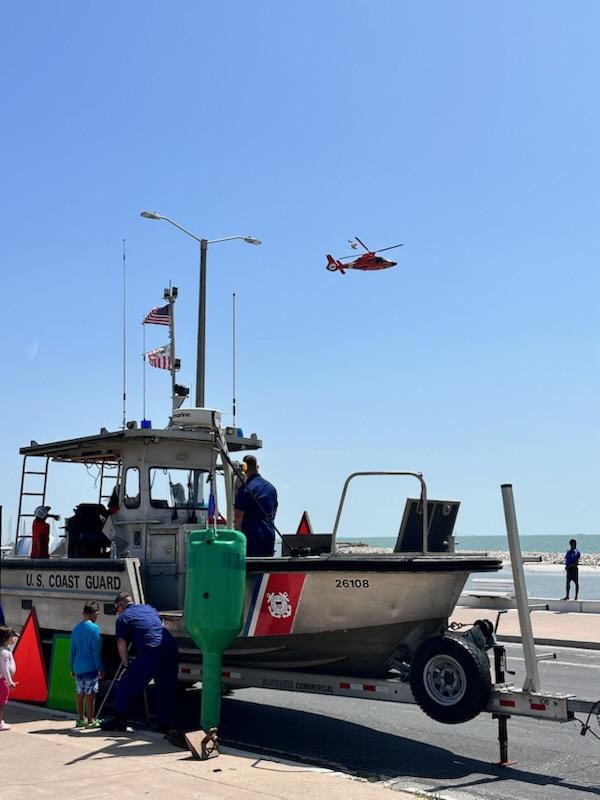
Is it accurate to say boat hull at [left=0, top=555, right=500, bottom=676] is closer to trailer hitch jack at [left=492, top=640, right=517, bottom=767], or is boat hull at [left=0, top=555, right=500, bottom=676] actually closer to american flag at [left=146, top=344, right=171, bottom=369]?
trailer hitch jack at [left=492, top=640, right=517, bottom=767]

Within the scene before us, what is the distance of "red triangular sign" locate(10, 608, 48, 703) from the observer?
34.6ft

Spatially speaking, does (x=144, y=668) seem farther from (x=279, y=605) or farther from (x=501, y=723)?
(x=501, y=723)

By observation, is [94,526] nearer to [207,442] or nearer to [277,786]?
[207,442]

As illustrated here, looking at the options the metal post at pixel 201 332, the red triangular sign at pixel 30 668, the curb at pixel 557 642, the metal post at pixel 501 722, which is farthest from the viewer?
the metal post at pixel 201 332

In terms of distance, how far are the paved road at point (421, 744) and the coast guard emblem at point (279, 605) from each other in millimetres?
1188

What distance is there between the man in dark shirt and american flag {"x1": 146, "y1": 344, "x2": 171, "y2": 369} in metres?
7.17

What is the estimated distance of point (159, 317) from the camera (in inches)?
697

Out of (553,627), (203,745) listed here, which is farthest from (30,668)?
(553,627)

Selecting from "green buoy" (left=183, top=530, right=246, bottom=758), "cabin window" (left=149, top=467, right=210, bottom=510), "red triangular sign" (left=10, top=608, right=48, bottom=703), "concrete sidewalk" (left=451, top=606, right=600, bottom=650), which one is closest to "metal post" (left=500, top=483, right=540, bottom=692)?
"green buoy" (left=183, top=530, right=246, bottom=758)

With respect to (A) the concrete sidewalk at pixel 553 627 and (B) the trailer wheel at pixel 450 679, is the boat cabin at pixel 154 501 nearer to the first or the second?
(B) the trailer wheel at pixel 450 679

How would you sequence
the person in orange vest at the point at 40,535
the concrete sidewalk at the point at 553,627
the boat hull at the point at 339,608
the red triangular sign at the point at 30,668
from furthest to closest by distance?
the concrete sidewalk at the point at 553,627
the person in orange vest at the point at 40,535
the red triangular sign at the point at 30,668
the boat hull at the point at 339,608

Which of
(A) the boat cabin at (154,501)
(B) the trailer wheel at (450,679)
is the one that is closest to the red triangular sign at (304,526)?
(A) the boat cabin at (154,501)

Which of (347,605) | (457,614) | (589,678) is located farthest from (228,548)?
(457,614)

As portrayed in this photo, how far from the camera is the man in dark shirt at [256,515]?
32.1ft
